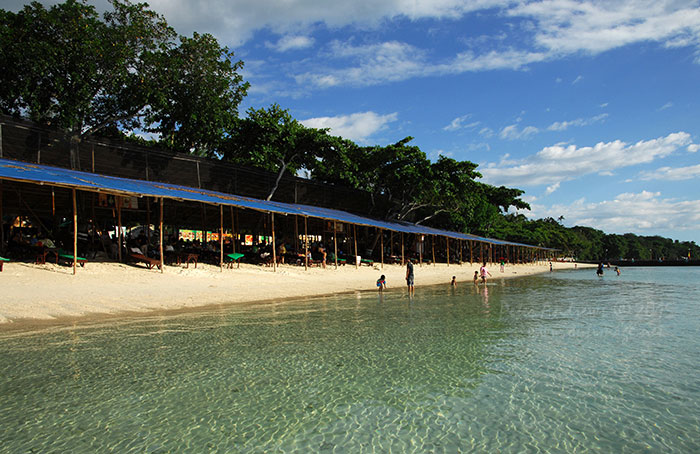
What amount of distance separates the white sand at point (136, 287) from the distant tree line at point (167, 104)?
9.11m

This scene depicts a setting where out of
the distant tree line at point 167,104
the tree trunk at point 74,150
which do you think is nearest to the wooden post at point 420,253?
the distant tree line at point 167,104

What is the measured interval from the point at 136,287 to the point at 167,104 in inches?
529

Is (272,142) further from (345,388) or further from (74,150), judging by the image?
(345,388)

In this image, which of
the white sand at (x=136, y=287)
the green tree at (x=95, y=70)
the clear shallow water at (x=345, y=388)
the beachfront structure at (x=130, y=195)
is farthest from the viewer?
the green tree at (x=95, y=70)

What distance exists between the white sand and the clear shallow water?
1.54 metres

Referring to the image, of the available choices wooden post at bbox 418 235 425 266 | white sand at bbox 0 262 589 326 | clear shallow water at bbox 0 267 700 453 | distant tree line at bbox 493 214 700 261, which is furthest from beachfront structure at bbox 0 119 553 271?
distant tree line at bbox 493 214 700 261

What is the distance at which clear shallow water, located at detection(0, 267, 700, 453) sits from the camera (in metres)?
3.69

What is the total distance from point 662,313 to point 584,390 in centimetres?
843

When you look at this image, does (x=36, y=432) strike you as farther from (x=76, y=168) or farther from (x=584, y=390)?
(x=76, y=168)

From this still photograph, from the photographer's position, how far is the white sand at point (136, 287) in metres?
8.98

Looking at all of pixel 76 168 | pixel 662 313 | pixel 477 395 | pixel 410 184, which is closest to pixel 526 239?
pixel 410 184

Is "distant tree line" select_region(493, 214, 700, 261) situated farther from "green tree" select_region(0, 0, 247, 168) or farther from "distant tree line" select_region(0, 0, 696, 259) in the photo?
"green tree" select_region(0, 0, 247, 168)

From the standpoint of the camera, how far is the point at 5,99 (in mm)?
17922

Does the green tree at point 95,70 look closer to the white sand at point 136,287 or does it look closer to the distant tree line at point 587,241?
the white sand at point 136,287
